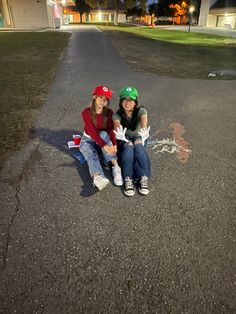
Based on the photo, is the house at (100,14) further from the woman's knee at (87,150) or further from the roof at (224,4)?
the woman's knee at (87,150)

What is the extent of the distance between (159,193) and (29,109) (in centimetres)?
463

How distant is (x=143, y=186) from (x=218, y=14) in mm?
60586

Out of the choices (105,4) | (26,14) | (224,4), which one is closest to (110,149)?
(26,14)

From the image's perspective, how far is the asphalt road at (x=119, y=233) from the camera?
2.29m

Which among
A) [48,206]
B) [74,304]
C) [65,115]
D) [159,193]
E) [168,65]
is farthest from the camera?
[168,65]

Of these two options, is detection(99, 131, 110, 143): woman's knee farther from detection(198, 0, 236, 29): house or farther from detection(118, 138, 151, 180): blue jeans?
detection(198, 0, 236, 29): house

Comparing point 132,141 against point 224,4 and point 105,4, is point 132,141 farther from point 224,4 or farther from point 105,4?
point 105,4

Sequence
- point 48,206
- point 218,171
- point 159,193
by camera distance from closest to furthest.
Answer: point 48,206 → point 159,193 → point 218,171

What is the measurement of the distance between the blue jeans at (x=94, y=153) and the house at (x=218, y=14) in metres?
53.5

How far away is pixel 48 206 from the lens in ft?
11.0

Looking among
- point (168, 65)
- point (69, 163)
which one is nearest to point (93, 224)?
point (69, 163)

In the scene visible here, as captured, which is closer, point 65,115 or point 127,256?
point 127,256

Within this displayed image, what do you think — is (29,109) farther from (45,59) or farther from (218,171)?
(45,59)

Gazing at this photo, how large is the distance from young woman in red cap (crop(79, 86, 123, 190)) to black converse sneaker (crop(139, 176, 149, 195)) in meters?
0.29
